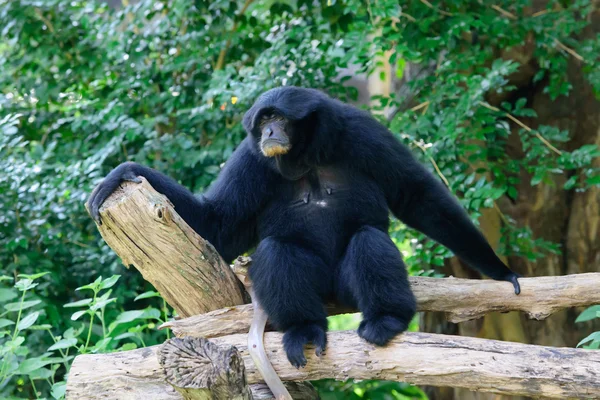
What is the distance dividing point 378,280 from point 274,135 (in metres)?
1.02

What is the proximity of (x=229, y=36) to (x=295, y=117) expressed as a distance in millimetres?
2512

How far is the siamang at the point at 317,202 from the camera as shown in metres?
3.76

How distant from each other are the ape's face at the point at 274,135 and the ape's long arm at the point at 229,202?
0.24 meters

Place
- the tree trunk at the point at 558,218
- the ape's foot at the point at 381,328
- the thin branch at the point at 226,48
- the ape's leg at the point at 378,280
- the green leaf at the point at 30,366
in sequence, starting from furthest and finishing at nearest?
the tree trunk at the point at 558,218, the thin branch at the point at 226,48, the green leaf at the point at 30,366, the ape's leg at the point at 378,280, the ape's foot at the point at 381,328

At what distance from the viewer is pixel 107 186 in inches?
139

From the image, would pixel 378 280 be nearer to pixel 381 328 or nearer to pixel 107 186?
pixel 381 328

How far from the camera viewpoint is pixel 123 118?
5723mm

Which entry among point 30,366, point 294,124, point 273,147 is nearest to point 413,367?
point 273,147

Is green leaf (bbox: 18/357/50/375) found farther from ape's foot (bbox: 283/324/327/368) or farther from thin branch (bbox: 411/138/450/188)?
thin branch (bbox: 411/138/450/188)

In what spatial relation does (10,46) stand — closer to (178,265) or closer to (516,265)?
(178,265)

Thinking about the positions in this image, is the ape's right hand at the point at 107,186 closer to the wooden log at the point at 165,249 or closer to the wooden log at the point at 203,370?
the wooden log at the point at 165,249

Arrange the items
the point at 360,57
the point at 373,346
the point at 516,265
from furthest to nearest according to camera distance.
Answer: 1. the point at 516,265
2. the point at 360,57
3. the point at 373,346

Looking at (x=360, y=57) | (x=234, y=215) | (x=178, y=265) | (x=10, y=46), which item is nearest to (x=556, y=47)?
(x=360, y=57)

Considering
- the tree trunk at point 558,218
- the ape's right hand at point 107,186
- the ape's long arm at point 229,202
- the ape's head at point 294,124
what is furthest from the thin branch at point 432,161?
the ape's right hand at point 107,186
